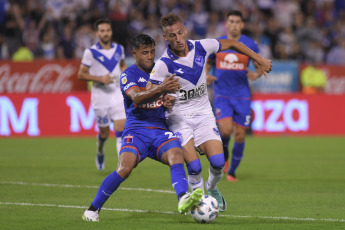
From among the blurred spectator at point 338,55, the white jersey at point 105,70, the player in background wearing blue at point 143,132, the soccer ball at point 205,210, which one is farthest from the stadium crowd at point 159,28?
the soccer ball at point 205,210

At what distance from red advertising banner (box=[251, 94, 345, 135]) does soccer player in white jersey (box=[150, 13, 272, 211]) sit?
12.5 m

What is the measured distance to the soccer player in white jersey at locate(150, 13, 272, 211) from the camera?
763cm

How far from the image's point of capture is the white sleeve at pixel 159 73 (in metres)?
7.43

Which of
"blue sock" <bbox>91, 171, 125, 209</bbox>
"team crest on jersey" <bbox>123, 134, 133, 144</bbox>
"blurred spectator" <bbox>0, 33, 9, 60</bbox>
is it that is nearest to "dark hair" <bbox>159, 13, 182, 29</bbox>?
"team crest on jersey" <bbox>123, 134, 133, 144</bbox>

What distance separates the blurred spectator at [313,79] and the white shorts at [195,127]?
14.6 m

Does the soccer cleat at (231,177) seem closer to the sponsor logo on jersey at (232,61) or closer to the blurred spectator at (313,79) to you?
the sponsor logo on jersey at (232,61)

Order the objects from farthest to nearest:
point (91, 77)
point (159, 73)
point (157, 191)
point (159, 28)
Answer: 1. point (159, 28)
2. point (91, 77)
3. point (157, 191)
4. point (159, 73)

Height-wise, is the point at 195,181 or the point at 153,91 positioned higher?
the point at 153,91

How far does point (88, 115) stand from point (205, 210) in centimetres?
1289

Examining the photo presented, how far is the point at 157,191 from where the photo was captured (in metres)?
10.2

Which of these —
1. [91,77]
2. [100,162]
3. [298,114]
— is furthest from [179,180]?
[298,114]

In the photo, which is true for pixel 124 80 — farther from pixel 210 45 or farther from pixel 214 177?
pixel 214 177

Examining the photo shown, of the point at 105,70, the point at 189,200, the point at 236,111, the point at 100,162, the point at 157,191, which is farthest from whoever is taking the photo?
the point at 100,162

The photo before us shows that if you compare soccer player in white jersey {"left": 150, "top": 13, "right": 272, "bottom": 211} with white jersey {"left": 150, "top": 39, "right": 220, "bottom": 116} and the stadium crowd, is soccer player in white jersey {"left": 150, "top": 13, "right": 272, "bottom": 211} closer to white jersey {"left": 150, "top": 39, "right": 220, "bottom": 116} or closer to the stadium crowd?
white jersey {"left": 150, "top": 39, "right": 220, "bottom": 116}
